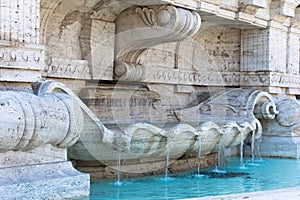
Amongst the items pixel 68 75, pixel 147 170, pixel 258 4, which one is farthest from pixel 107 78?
pixel 258 4

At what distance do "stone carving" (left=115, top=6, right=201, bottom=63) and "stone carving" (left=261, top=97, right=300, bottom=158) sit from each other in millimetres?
2355

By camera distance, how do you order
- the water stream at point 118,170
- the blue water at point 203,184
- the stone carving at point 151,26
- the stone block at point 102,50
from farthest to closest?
the stone block at point 102,50 < the stone carving at point 151,26 < the water stream at point 118,170 < the blue water at point 203,184

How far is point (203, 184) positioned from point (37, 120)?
212 centimetres

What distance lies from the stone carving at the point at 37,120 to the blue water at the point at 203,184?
2.22 ft

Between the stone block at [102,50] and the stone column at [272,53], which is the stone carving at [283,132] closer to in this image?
the stone column at [272,53]

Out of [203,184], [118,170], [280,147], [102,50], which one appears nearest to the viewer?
[203,184]

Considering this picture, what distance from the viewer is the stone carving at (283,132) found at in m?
8.05

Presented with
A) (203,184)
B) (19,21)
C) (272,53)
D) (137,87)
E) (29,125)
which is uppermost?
(272,53)

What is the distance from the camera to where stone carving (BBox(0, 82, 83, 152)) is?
13.0ft

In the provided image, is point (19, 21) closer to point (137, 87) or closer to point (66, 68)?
point (66, 68)

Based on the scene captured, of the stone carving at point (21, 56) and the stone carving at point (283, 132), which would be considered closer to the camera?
the stone carving at point (21, 56)

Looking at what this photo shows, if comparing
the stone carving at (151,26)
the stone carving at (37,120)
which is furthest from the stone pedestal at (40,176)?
the stone carving at (151,26)

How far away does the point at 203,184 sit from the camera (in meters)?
5.55

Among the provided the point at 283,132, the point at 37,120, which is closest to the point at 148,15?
the point at 37,120
